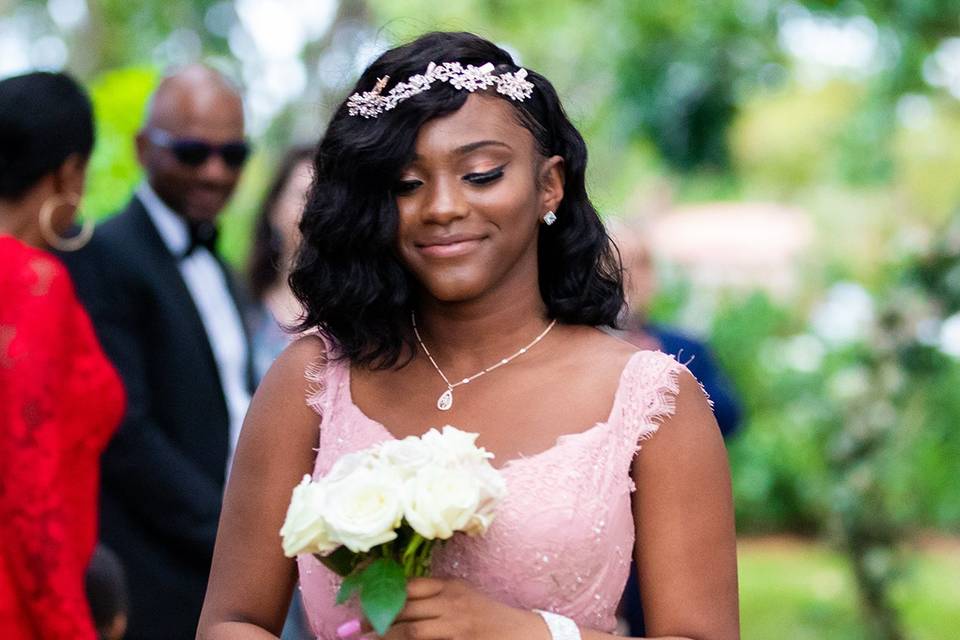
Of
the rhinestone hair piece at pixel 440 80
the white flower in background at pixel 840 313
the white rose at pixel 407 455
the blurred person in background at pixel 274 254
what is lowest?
the white flower in background at pixel 840 313

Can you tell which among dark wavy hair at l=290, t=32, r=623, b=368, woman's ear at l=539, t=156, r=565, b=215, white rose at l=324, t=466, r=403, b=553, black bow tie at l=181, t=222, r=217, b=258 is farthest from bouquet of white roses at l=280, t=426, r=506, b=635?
black bow tie at l=181, t=222, r=217, b=258

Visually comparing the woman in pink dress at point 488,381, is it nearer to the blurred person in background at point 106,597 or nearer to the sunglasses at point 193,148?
the blurred person in background at point 106,597

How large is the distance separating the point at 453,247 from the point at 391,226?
15 cm

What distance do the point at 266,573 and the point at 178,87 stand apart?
2.93m

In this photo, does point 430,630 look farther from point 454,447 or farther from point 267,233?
point 267,233

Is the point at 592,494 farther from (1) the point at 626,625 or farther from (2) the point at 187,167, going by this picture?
(2) the point at 187,167

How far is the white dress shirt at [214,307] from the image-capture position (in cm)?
529

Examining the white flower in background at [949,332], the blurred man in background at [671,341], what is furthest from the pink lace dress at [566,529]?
the white flower in background at [949,332]

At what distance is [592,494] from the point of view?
3.12m

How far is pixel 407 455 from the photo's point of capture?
111 inches

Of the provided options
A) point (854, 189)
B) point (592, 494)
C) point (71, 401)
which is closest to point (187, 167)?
point (71, 401)

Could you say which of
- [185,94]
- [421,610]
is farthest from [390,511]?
[185,94]

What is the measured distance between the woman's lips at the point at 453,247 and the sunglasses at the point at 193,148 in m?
2.59

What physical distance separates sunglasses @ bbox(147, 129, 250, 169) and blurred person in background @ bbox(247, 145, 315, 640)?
1.10 ft
